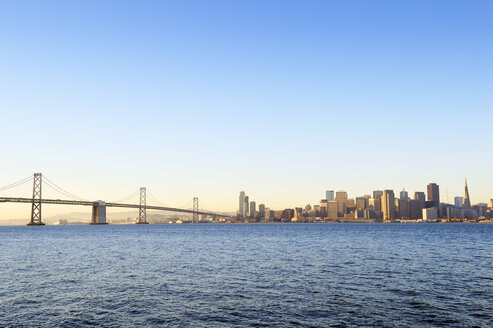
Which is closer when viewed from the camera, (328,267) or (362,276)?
(362,276)

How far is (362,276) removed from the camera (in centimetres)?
3362

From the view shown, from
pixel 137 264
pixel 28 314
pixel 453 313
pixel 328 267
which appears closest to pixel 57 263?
pixel 137 264

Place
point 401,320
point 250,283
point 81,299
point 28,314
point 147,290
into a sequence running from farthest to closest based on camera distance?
point 250,283
point 147,290
point 81,299
point 28,314
point 401,320

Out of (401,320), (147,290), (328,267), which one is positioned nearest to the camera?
(401,320)

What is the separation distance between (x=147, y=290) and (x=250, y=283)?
772cm

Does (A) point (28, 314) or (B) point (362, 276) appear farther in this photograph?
(B) point (362, 276)

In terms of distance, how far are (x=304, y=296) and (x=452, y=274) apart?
18.0 meters

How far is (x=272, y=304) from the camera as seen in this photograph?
2330 cm

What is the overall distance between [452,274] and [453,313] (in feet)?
51.8

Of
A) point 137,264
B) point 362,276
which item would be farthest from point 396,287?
point 137,264

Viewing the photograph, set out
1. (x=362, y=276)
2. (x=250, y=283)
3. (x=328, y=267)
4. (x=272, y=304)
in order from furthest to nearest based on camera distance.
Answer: (x=328, y=267) → (x=362, y=276) → (x=250, y=283) → (x=272, y=304)

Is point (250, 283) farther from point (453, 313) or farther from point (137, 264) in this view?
point (137, 264)

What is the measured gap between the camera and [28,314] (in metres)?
21.5

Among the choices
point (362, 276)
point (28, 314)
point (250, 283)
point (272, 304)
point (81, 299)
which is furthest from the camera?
point (362, 276)
